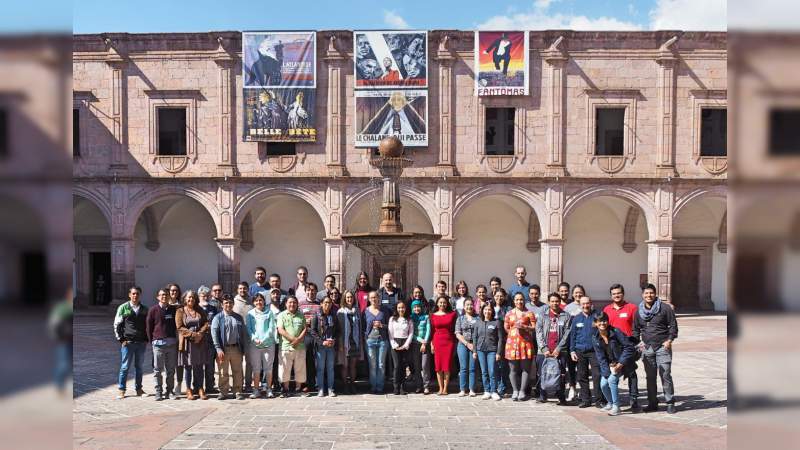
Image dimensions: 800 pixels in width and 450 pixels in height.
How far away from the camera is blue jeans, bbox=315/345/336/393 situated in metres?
8.69

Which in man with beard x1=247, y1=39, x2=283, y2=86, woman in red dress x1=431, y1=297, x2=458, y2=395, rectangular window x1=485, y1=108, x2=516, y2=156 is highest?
man with beard x1=247, y1=39, x2=283, y2=86

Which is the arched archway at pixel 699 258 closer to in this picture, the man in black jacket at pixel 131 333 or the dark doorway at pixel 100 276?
the man in black jacket at pixel 131 333

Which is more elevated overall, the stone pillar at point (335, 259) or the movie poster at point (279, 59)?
the movie poster at point (279, 59)

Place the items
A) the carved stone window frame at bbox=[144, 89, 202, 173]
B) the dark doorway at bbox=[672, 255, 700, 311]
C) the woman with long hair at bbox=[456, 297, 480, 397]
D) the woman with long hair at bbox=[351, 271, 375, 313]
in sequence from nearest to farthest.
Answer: the woman with long hair at bbox=[456, 297, 480, 397]
the woman with long hair at bbox=[351, 271, 375, 313]
the carved stone window frame at bbox=[144, 89, 202, 173]
the dark doorway at bbox=[672, 255, 700, 311]

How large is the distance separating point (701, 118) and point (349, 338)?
16084 millimetres

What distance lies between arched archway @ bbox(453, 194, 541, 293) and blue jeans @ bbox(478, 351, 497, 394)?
508 inches

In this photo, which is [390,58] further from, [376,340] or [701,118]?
[376,340]

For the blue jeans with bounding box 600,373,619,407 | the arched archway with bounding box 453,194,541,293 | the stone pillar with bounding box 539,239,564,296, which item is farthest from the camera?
the arched archway with bounding box 453,194,541,293

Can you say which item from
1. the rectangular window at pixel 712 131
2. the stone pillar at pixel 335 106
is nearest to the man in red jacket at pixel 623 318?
the stone pillar at pixel 335 106

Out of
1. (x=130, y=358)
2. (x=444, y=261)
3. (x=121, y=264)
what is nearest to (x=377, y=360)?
(x=130, y=358)

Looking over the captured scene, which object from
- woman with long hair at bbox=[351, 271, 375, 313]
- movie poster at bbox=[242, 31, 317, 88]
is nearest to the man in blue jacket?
woman with long hair at bbox=[351, 271, 375, 313]

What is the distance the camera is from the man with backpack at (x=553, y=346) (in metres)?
8.26

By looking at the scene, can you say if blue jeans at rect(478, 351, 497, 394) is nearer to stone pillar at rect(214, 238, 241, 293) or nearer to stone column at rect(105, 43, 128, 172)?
stone pillar at rect(214, 238, 241, 293)

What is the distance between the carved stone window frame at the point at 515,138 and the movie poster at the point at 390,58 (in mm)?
2167
